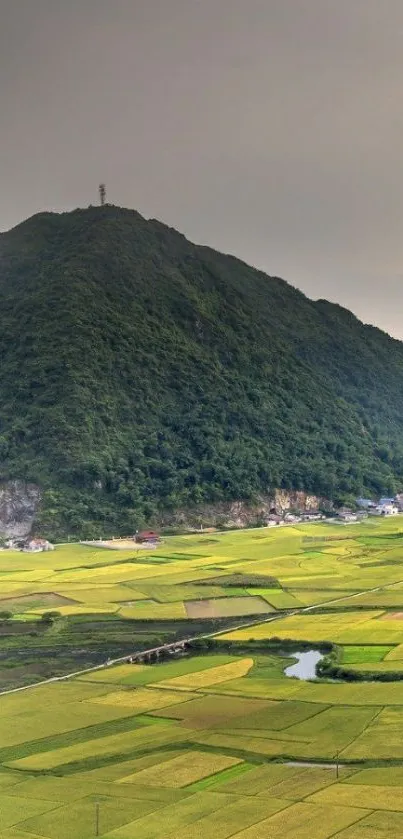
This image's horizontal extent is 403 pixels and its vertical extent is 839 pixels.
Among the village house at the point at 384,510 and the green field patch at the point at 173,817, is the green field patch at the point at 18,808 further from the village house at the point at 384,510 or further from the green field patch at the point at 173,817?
the village house at the point at 384,510

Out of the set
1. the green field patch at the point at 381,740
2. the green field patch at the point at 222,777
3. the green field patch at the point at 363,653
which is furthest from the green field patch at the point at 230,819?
the green field patch at the point at 363,653

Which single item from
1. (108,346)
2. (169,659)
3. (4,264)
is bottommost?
Answer: (169,659)

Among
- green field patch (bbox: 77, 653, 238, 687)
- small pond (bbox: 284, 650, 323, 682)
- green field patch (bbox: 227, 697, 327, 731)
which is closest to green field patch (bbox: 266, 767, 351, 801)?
green field patch (bbox: 227, 697, 327, 731)

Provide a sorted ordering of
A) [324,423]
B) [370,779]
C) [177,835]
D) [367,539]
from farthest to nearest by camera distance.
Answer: [324,423] < [367,539] < [370,779] < [177,835]

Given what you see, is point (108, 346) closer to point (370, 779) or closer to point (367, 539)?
point (367, 539)

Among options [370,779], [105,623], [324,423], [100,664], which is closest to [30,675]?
[100,664]

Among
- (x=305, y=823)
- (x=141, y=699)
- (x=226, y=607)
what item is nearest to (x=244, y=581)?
(x=226, y=607)

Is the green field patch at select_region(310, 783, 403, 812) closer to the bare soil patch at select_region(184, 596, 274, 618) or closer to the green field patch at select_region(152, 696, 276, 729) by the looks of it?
the green field patch at select_region(152, 696, 276, 729)
